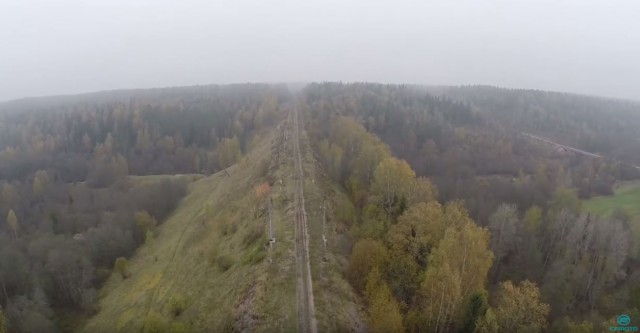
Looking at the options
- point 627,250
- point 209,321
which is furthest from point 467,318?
point 627,250

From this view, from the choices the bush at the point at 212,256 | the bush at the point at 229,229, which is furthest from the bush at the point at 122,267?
the bush at the point at 212,256

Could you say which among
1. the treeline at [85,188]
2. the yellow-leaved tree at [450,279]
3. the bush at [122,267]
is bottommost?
the bush at [122,267]

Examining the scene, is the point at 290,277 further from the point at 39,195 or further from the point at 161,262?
the point at 39,195

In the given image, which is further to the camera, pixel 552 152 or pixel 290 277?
pixel 552 152

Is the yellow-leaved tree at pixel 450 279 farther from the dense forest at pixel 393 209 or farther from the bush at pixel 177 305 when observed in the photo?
the bush at pixel 177 305

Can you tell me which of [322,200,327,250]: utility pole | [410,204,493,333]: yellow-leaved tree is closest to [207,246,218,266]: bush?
[322,200,327,250]: utility pole

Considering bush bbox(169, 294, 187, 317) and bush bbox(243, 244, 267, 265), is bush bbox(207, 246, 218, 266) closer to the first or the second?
bush bbox(243, 244, 267, 265)

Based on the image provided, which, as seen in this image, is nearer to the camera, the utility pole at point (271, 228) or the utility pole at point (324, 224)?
the utility pole at point (271, 228)
